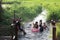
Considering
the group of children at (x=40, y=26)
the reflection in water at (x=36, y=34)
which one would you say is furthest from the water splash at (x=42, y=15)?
the group of children at (x=40, y=26)

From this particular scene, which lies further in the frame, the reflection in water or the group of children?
the group of children

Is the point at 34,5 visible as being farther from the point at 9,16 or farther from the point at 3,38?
the point at 3,38

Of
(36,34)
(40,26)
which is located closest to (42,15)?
(40,26)

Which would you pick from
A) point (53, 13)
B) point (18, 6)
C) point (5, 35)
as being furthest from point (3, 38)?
point (53, 13)

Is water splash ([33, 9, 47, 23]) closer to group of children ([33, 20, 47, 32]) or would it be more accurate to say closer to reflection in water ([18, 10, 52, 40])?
reflection in water ([18, 10, 52, 40])

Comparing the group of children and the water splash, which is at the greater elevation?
the water splash

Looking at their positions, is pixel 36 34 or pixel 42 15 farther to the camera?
pixel 42 15

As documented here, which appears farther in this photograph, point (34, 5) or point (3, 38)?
point (34, 5)

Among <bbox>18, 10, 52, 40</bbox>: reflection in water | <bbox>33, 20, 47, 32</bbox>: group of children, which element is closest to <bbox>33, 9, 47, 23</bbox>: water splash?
<bbox>18, 10, 52, 40</bbox>: reflection in water

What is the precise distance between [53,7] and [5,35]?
40.0 inches

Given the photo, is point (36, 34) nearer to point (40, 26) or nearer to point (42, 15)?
point (40, 26)

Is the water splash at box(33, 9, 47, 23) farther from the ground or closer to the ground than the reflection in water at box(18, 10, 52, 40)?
farther from the ground

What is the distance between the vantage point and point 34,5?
437cm

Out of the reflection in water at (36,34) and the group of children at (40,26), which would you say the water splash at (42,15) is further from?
the group of children at (40,26)
